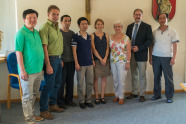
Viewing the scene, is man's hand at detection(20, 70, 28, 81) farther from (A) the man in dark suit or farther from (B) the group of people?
(A) the man in dark suit

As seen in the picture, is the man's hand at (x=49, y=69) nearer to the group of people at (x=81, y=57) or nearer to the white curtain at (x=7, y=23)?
the group of people at (x=81, y=57)

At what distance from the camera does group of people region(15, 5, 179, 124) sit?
7.31ft

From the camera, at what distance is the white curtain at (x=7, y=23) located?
3.20 meters

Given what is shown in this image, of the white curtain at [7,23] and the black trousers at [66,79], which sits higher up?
the white curtain at [7,23]

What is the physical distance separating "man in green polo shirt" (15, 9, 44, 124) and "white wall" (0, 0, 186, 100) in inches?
45.6

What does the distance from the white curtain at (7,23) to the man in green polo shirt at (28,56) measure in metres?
1.22

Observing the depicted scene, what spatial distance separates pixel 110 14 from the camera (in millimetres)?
3508

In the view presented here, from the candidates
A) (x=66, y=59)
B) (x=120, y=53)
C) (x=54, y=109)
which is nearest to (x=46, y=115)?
(x=54, y=109)

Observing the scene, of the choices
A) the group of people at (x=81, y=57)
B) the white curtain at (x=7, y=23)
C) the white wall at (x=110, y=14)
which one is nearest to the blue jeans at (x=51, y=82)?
the group of people at (x=81, y=57)

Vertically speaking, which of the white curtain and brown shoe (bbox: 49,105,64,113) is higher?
the white curtain

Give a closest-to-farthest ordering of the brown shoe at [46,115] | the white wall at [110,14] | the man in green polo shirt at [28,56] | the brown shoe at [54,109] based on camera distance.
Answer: the man in green polo shirt at [28,56] → the brown shoe at [46,115] → the brown shoe at [54,109] → the white wall at [110,14]

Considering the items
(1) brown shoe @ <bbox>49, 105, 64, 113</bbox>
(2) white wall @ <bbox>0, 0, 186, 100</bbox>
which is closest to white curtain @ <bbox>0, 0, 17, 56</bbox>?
(2) white wall @ <bbox>0, 0, 186, 100</bbox>

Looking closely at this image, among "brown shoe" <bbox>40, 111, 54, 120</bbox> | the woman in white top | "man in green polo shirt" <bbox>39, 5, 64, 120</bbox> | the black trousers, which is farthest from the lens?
the woman in white top

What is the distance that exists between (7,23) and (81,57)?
1.46 m
